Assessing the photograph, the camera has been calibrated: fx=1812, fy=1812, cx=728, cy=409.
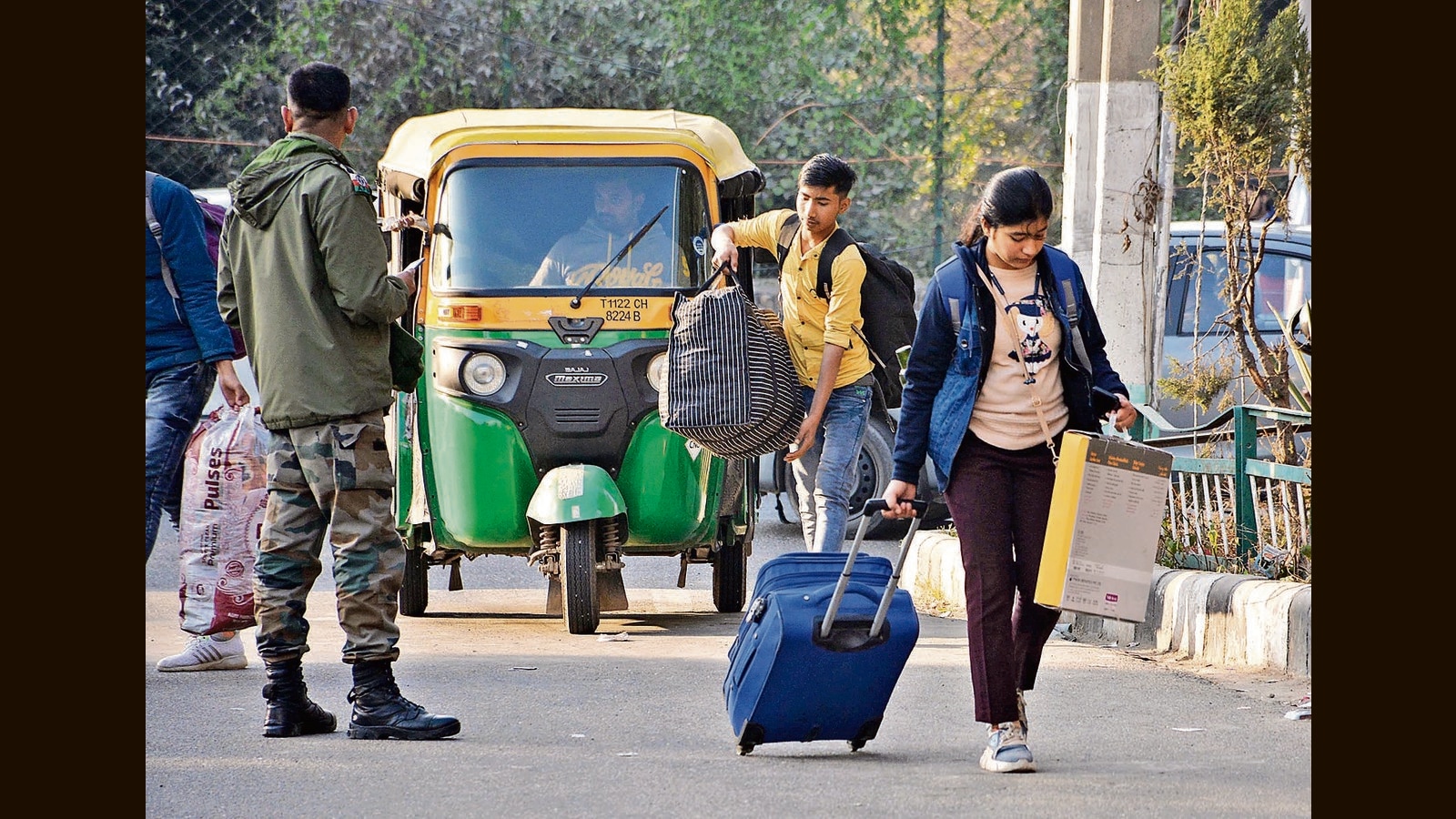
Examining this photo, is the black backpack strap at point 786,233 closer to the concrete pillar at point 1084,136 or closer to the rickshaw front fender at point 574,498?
the rickshaw front fender at point 574,498

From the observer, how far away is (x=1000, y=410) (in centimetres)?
494

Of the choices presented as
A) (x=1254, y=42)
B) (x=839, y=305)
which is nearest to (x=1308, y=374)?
(x=1254, y=42)

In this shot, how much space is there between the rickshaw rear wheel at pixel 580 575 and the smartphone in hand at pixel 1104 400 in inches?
118

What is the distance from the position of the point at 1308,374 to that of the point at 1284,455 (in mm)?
504

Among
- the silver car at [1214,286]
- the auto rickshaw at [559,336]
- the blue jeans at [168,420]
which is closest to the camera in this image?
the blue jeans at [168,420]

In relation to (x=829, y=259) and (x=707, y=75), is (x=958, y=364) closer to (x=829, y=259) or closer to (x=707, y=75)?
(x=829, y=259)

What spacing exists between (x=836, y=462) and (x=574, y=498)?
1349 millimetres

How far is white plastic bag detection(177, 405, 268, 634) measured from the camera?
254 inches

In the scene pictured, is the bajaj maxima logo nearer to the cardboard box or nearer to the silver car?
the cardboard box

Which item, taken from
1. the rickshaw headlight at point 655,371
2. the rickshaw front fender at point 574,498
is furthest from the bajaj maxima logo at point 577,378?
the rickshaw front fender at point 574,498

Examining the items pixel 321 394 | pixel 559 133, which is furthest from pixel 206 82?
pixel 321 394

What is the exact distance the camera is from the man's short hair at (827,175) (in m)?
6.49

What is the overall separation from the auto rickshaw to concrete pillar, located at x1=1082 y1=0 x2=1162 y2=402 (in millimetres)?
1898

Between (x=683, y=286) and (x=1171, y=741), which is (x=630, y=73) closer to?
(x=683, y=286)
